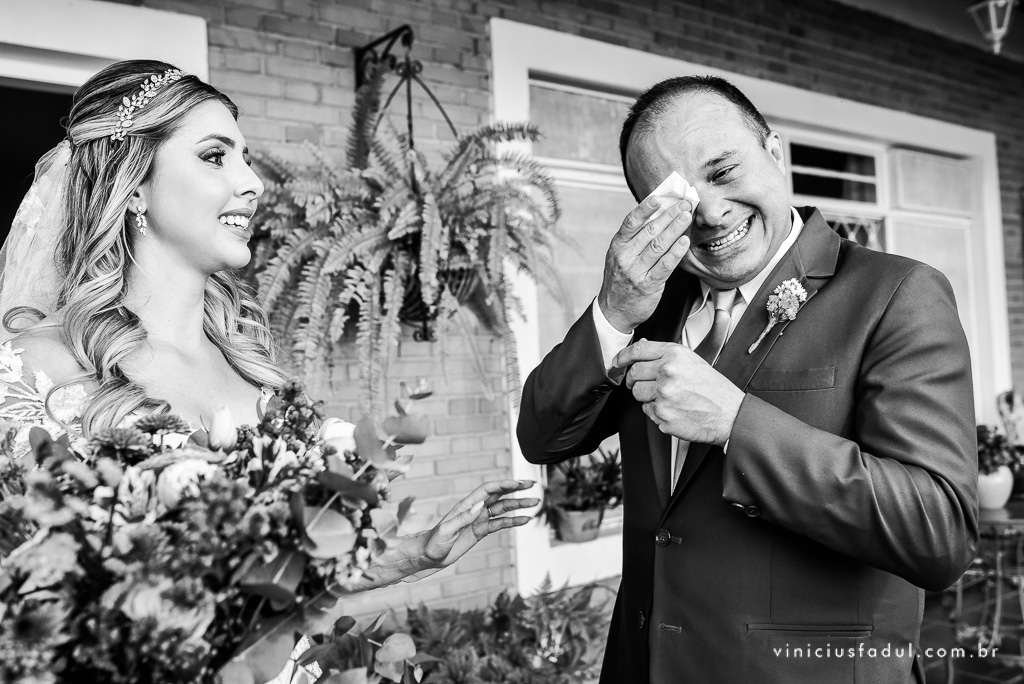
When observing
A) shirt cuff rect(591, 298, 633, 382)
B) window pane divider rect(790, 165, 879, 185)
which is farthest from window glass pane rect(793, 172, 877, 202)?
shirt cuff rect(591, 298, 633, 382)

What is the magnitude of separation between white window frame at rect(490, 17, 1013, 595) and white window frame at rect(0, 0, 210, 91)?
4.12 feet

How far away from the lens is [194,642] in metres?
0.88

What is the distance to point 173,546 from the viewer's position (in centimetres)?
88

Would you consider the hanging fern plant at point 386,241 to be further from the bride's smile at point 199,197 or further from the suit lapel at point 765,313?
the suit lapel at point 765,313

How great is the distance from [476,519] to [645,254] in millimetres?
559

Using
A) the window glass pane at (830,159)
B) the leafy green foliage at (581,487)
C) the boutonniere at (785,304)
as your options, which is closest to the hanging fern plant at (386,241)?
the leafy green foliage at (581,487)

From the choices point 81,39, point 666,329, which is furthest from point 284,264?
point 666,329

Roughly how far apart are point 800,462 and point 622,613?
565 millimetres

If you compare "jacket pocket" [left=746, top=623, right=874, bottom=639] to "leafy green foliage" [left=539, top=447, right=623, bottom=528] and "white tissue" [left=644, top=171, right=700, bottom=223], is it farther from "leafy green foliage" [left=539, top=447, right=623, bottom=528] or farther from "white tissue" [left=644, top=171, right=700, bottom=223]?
"leafy green foliage" [left=539, top=447, right=623, bottom=528]

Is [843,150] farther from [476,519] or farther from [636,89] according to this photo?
[476,519]

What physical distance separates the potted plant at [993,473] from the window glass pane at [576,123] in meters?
2.37

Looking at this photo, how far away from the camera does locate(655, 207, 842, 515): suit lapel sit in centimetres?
157

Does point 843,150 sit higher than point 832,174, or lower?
higher

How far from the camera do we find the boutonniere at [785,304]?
158 centimetres
